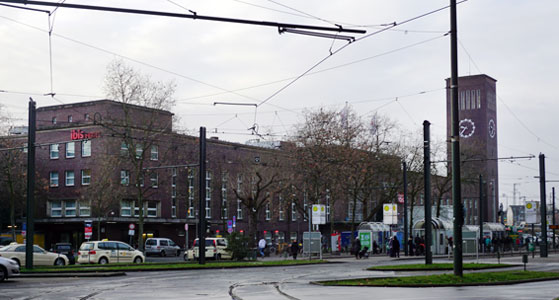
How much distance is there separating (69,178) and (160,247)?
14032 mm

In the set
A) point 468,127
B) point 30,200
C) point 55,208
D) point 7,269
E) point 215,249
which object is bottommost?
point 215,249

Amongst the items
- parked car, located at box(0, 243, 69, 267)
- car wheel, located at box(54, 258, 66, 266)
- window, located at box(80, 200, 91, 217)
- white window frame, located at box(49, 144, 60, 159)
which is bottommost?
car wheel, located at box(54, 258, 66, 266)

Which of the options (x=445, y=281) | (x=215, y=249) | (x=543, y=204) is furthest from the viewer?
(x=215, y=249)

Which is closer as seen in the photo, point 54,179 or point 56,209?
point 56,209

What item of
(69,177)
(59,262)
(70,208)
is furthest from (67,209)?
(59,262)

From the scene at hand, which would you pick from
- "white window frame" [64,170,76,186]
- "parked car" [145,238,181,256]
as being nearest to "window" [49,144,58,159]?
"white window frame" [64,170,76,186]

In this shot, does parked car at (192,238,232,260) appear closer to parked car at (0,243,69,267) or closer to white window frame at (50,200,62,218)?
parked car at (0,243,69,267)

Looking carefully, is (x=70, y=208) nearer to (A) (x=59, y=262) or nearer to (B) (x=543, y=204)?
(A) (x=59, y=262)

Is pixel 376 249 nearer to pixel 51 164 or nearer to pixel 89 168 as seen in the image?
pixel 89 168

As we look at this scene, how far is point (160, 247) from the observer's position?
222ft

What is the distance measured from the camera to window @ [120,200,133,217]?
72875 millimetres

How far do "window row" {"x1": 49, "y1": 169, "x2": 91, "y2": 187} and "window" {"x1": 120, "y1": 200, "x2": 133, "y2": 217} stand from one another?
13.3 ft

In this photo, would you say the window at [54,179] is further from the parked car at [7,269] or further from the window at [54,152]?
the parked car at [7,269]

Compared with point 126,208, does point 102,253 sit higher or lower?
lower
